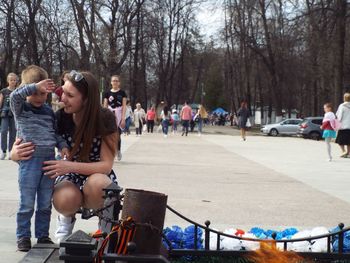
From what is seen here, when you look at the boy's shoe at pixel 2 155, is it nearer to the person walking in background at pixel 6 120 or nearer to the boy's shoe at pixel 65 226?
the person walking in background at pixel 6 120

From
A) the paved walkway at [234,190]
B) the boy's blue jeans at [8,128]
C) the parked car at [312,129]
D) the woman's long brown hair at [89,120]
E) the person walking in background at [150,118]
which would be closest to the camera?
the woman's long brown hair at [89,120]

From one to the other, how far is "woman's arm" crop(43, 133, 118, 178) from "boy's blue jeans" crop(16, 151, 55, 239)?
0.69 ft

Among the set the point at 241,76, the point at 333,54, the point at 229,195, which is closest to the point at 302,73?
A: the point at 241,76

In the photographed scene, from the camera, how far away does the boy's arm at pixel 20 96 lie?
14.6ft

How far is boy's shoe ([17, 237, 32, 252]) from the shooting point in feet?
15.7

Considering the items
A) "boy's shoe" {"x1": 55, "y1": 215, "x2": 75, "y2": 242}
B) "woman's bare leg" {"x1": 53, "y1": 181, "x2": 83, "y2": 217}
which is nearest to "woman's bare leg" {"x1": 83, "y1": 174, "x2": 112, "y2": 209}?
"woman's bare leg" {"x1": 53, "y1": 181, "x2": 83, "y2": 217}

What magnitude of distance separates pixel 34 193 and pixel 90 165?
0.70 meters

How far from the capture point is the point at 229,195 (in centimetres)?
877

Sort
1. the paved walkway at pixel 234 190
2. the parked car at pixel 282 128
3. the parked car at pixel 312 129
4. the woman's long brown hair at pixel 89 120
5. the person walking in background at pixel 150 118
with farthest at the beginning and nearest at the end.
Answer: the parked car at pixel 282 128 → the person walking in background at pixel 150 118 → the parked car at pixel 312 129 → the paved walkway at pixel 234 190 → the woman's long brown hair at pixel 89 120

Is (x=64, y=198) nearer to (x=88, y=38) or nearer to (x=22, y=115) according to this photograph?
(x=22, y=115)

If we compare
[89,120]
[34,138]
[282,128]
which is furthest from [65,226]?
[282,128]

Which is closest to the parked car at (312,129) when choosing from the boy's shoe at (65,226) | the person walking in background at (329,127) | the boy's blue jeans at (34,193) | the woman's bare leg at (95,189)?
the person walking in background at (329,127)

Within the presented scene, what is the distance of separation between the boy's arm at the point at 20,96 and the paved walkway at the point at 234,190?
1.17m

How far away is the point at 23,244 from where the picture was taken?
4777mm
